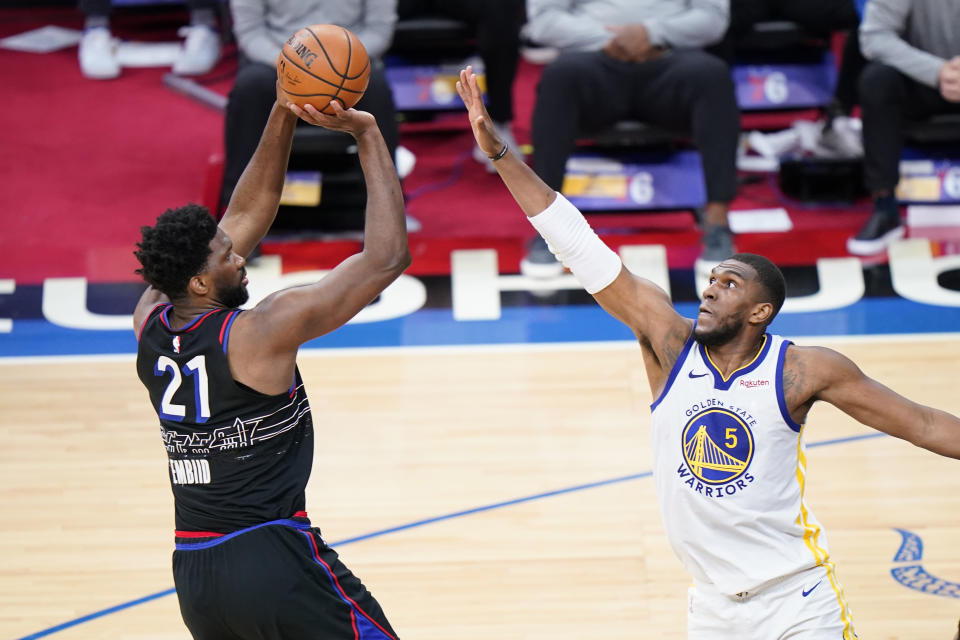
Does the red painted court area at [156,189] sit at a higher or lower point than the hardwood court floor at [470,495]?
higher

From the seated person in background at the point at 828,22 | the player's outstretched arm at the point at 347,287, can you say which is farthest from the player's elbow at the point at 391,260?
the seated person in background at the point at 828,22

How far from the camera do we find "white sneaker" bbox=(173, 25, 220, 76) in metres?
9.33

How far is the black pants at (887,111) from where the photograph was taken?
7215 millimetres

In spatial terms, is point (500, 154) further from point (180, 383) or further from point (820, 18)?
point (820, 18)

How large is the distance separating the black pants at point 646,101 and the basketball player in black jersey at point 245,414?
3839 millimetres

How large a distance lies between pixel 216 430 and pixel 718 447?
1324mm

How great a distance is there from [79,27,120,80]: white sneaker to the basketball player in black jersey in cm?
652

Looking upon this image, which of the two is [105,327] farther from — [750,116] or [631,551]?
[750,116]

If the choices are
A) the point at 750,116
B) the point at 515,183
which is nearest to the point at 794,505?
the point at 515,183

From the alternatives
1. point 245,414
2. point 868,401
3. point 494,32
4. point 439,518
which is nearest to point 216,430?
point 245,414

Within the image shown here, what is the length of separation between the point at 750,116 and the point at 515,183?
584 cm

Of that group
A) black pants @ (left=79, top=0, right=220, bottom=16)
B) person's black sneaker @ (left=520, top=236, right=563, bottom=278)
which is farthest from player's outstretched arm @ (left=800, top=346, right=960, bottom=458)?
black pants @ (left=79, top=0, right=220, bottom=16)

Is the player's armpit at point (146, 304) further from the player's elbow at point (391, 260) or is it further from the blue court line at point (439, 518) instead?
the blue court line at point (439, 518)

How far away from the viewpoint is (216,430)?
3.23 m
